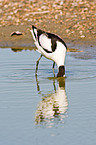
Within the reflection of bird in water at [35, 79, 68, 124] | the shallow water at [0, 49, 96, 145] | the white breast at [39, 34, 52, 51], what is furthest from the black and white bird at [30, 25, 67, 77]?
the reflection of bird in water at [35, 79, 68, 124]

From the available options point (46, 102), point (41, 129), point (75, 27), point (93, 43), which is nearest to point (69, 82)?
point (46, 102)

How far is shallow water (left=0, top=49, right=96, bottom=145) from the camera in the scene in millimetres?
5953

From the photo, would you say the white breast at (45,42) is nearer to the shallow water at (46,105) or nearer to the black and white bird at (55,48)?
the black and white bird at (55,48)

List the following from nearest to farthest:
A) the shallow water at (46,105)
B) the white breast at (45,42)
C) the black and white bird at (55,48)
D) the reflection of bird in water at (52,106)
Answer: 1. the shallow water at (46,105)
2. the reflection of bird in water at (52,106)
3. the black and white bird at (55,48)
4. the white breast at (45,42)

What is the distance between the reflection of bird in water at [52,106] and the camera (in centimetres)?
696

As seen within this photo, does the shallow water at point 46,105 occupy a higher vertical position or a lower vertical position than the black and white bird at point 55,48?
lower

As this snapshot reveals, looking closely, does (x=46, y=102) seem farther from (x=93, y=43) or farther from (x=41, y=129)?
(x=93, y=43)

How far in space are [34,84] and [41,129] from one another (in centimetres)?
348

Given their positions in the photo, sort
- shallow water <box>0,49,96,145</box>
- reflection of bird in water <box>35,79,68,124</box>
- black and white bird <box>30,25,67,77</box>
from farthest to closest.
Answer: black and white bird <box>30,25,67,77</box>
reflection of bird in water <box>35,79,68,124</box>
shallow water <box>0,49,96,145</box>

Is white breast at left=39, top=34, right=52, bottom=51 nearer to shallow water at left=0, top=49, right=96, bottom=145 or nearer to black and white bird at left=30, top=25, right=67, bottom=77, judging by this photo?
black and white bird at left=30, top=25, right=67, bottom=77

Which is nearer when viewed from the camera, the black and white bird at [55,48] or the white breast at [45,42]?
the black and white bird at [55,48]

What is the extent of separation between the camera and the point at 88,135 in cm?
596

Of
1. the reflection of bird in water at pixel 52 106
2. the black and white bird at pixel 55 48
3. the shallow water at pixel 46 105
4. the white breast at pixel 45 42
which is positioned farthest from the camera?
the white breast at pixel 45 42

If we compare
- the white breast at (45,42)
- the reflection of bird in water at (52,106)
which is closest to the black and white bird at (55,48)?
the white breast at (45,42)
